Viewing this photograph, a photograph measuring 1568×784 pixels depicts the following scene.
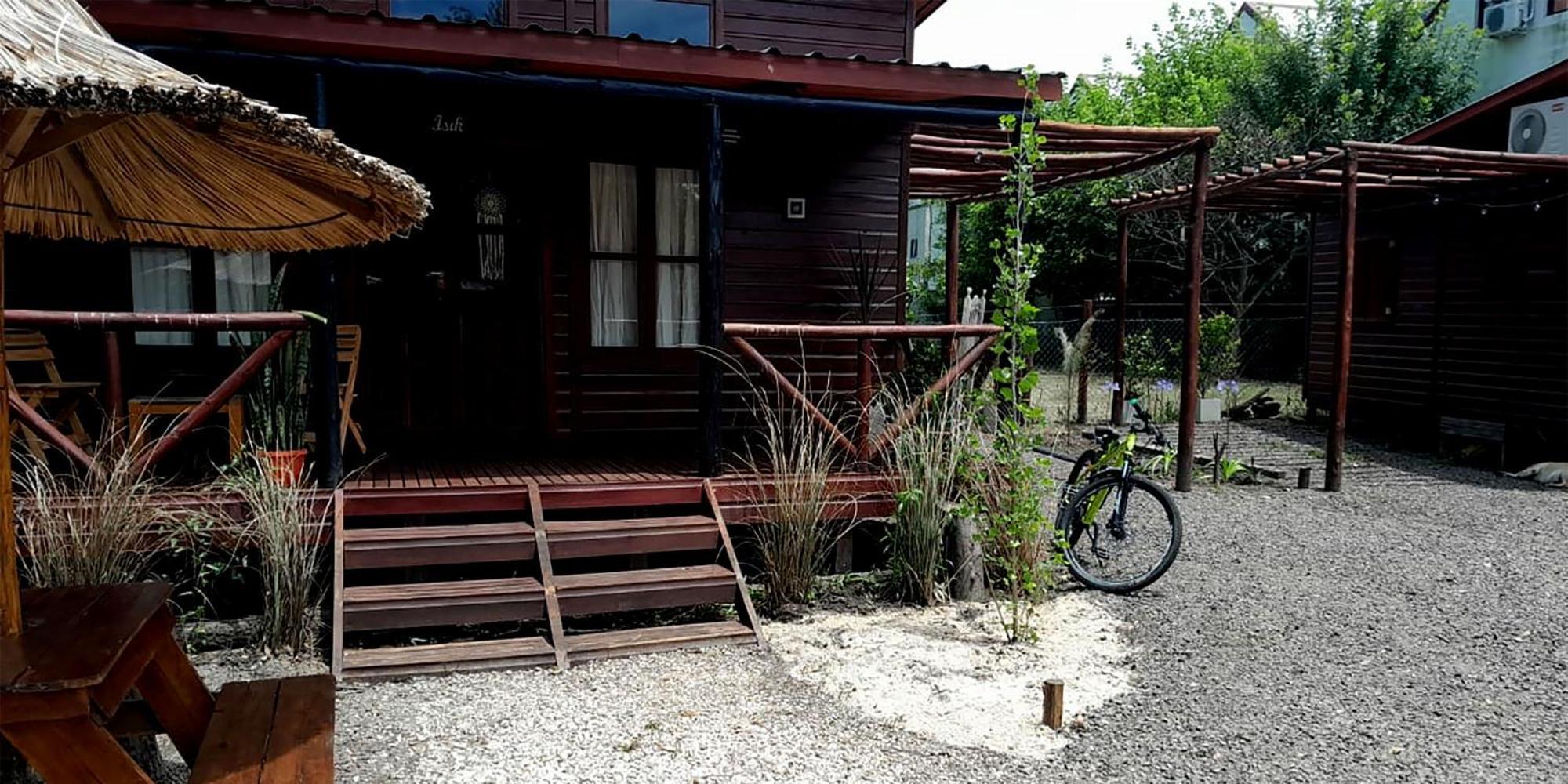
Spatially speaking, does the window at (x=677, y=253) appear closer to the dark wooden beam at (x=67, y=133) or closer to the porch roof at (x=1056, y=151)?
the porch roof at (x=1056, y=151)

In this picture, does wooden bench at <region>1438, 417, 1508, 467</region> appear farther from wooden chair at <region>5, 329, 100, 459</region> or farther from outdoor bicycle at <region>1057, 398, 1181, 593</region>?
wooden chair at <region>5, 329, 100, 459</region>

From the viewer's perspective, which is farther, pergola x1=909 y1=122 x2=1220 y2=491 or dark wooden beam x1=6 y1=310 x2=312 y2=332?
pergola x1=909 y1=122 x2=1220 y2=491

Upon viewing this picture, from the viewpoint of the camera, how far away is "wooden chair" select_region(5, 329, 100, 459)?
16.5ft

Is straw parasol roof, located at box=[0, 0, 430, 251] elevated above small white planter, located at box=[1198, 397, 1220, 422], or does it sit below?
above

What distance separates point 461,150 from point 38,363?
272 centimetres

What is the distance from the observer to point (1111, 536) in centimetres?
563

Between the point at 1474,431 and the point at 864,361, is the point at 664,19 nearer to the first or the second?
the point at 864,361

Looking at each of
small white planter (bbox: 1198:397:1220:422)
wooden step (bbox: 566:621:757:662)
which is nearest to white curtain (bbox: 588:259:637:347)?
wooden step (bbox: 566:621:757:662)

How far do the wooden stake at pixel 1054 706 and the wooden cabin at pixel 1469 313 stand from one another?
8.46 meters

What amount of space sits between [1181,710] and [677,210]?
4.48 meters

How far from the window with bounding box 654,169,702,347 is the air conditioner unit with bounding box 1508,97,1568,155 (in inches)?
326

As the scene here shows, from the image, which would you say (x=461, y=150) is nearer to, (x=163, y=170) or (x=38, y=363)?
(x=38, y=363)

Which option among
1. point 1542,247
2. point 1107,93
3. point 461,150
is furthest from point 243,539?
point 1107,93

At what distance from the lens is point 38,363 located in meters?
5.79
